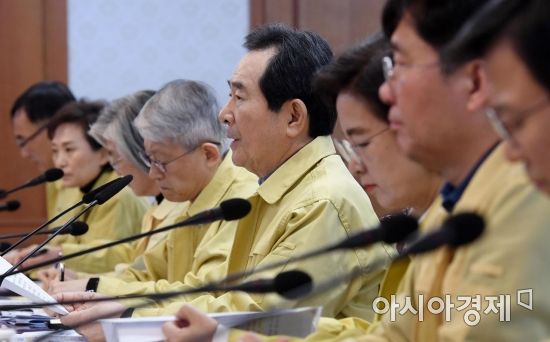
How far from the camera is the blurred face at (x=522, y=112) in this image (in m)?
1.16

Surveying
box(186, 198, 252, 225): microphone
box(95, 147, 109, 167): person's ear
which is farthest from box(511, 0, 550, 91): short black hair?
box(95, 147, 109, 167): person's ear

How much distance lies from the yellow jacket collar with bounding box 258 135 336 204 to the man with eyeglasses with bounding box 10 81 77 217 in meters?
2.26

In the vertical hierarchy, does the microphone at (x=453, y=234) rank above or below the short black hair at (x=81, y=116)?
above

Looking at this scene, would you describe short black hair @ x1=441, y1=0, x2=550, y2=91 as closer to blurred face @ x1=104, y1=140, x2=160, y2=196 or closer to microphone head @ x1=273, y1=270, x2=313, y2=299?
Result: microphone head @ x1=273, y1=270, x2=313, y2=299

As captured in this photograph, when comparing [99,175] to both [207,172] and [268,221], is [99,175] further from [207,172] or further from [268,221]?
[268,221]

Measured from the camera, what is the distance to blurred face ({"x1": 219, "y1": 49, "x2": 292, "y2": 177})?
2.52 m

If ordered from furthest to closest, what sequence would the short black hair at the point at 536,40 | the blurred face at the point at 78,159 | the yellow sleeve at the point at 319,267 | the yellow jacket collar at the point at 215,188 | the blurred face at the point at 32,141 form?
1. the blurred face at the point at 32,141
2. the blurred face at the point at 78,159
3. the yellow jacket collar at the point at 215,188
4. the yellow sleeve at the point at 319,267
5. the short black hair at the point at 536,40

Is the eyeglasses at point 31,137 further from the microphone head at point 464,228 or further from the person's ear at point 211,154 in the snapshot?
the microphone head at point 464,228

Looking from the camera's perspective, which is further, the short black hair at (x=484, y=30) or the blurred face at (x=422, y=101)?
the blurred face at (x=422, y=101)

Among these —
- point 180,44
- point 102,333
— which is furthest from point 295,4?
point 102,333

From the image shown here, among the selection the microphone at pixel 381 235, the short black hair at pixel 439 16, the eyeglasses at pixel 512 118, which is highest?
the short black hair at pixel 439 16

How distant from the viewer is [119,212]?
4.01m

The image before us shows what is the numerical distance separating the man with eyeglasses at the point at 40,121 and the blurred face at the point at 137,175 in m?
1.07

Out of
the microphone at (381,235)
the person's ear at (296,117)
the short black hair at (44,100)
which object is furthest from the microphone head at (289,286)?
the short black hair at (44,100)
